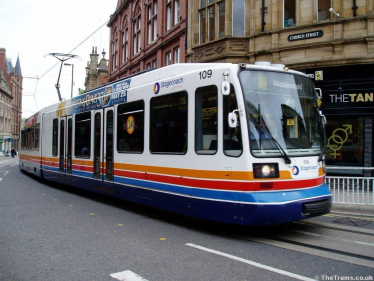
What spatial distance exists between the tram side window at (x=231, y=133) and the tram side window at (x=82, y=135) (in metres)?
5.81

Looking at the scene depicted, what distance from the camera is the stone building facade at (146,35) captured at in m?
21.7

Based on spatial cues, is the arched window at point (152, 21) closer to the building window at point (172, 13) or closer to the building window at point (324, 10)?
the building window at point (172, 13)

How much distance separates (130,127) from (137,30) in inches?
873

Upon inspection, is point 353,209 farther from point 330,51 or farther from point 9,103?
point 9,103

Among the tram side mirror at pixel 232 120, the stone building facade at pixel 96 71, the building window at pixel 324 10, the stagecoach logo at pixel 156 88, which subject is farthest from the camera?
the stone building facade at pixel 96 71

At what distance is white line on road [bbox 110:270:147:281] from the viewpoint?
438cm

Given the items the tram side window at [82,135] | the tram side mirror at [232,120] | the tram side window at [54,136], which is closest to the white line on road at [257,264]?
the tram side mirror at [232,120]

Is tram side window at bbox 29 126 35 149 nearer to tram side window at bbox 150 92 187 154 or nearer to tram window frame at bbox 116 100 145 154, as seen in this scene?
tram window frame at bbox 116 100 145 154

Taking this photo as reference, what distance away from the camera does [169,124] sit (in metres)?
7.38

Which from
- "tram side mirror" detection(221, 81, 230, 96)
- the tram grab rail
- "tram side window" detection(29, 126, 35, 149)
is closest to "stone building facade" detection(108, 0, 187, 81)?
"tram side window" detection(29, 126, 35, 149)

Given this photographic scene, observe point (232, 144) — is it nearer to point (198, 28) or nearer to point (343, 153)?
point (343, 153)

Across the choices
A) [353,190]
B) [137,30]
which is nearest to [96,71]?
[137,30]

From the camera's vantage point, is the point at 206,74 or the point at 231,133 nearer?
the point at 231,133

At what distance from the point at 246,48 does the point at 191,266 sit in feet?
40.9
